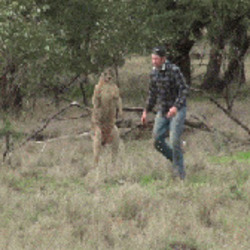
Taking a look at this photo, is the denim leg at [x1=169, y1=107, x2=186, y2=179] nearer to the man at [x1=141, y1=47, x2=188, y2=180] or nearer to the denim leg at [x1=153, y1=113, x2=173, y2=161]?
the man at [x1=141, y1=47, x2=188, y2=180]

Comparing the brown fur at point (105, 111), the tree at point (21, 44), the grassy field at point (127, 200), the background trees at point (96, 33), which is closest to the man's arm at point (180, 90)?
the grassy field at point (127, 200)

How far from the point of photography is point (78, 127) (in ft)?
53.9

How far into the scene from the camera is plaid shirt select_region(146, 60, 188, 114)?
8.95 meters

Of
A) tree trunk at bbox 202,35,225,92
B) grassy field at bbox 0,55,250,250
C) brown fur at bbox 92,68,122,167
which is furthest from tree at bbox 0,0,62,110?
tree trunk at bbox 202,35,225,92

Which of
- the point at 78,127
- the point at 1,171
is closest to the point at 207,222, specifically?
the point at 1,171

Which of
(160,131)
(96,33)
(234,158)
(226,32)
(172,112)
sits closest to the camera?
(172,112)

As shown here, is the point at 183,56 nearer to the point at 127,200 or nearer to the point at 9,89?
Answer: the point at 9,89

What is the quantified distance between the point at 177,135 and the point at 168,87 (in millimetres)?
707

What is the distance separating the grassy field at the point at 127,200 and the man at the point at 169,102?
0.42 metres

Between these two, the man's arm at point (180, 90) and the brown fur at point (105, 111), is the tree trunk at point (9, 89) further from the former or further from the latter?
the man's arm at point (180, 90)

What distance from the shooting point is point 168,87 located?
912 cm

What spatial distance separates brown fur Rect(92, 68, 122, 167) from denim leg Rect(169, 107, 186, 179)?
1.58 meters

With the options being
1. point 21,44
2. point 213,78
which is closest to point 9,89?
point 21,44

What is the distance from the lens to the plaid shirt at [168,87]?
8953mm
